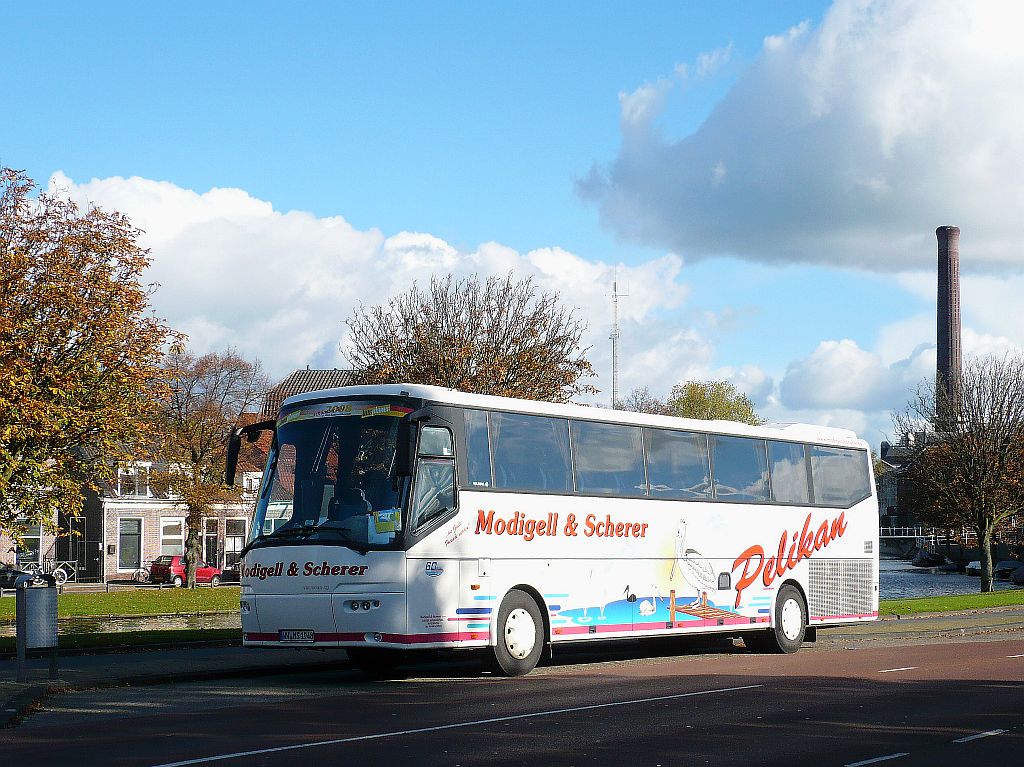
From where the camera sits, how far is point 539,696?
1491 cm

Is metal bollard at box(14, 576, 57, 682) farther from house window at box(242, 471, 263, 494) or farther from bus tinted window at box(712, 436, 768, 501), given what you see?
house window at box(242, 471, 263, 494)

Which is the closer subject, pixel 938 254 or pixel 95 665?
pixel 95 665

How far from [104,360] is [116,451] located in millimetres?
2096

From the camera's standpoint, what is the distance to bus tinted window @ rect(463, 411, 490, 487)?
1753cm

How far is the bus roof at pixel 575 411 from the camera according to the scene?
57.0 feet

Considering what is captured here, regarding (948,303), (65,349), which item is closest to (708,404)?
(948,303)

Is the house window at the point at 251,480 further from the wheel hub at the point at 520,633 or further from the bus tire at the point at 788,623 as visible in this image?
the wheel hub at the point at 520,633

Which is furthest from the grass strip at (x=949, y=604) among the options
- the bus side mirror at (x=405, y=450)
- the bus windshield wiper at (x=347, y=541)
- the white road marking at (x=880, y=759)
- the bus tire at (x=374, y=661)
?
the white road marking at (x=880, y=759)

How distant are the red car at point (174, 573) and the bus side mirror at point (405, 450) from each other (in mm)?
49061

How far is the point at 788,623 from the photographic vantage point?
23062 mm

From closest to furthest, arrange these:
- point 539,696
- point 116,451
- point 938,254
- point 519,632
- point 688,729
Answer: point 688,729
point 539,696
point 519,632
point 116,451
point 938,254

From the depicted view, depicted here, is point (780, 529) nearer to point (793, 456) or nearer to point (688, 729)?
point (793, 456)

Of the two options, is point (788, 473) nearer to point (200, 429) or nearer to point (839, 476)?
point (839, 476)

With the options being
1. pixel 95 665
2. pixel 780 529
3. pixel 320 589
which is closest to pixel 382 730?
pixel 320 589
